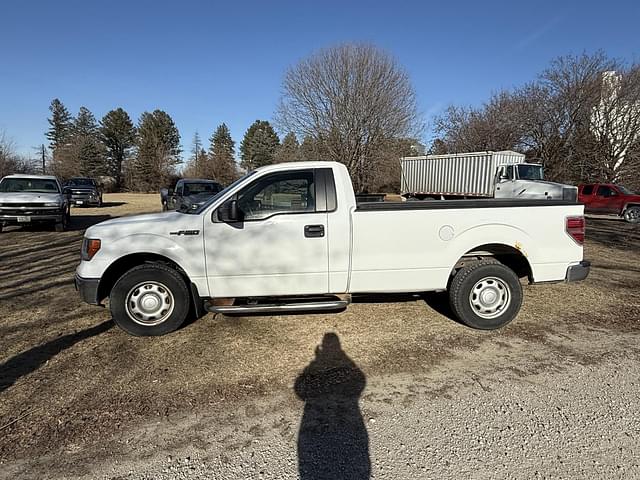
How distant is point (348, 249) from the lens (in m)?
4.21

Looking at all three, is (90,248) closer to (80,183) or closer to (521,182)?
(521,182)

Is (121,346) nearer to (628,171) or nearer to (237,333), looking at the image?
(237,333)

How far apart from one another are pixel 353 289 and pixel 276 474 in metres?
2.32

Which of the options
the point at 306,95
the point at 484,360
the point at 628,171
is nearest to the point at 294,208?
the point at 484,360

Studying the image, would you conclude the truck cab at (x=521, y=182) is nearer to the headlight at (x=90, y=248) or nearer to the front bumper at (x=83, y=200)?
the headlight at (x=90, y=248)

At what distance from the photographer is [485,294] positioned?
445 centimetres

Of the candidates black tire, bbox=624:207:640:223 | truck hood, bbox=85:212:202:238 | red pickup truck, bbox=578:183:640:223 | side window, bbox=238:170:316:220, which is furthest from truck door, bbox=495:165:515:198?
truck hood, bbox=85:212:202:238

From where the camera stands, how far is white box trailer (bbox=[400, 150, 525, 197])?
19188mm

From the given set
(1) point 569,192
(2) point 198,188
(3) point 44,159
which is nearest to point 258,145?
(3) point 44,159

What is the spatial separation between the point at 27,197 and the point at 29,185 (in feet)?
4.33

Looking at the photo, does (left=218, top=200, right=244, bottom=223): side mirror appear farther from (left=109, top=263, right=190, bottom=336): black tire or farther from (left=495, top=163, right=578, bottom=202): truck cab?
(left=495, top=163, right=578, bottom=202): truck cab

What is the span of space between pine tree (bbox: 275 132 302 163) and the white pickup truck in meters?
27.9

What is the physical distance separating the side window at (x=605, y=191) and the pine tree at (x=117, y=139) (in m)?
62.4

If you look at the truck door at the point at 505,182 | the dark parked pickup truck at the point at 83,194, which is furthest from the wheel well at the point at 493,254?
the dark parked pickup truck at the point at 83,194
